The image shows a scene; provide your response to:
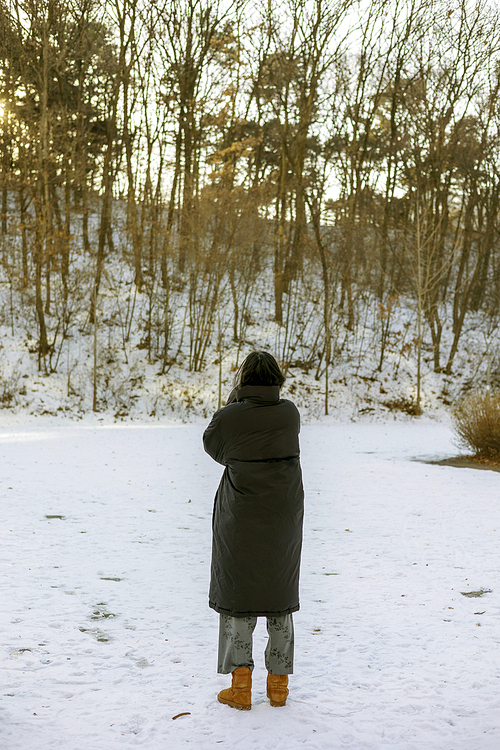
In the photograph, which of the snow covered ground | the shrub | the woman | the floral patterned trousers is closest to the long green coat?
the woman

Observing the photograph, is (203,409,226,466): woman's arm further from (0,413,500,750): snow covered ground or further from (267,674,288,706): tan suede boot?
(0,413,500,750): snow covered ground

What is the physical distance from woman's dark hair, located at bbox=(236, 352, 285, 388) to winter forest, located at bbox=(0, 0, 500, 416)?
16.3 metres

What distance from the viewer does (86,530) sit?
730cm

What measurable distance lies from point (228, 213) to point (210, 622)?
17.8 metres

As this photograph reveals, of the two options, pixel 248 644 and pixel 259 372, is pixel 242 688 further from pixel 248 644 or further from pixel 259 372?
pixel 259 372

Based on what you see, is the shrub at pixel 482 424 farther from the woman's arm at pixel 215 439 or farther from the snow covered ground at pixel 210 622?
the woman's arm at pixel 215 439

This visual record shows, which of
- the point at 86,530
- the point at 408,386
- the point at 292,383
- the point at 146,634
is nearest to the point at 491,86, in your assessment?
the point at 408,386

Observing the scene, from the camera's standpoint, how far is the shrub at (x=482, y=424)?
43.3ft

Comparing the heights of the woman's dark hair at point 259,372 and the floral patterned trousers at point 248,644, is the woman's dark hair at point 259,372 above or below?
above

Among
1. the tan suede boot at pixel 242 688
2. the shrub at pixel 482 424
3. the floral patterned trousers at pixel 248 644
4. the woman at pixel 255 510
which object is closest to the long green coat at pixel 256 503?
the woman at pixel 255 510

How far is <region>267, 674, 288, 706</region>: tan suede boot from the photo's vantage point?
11.6 feet

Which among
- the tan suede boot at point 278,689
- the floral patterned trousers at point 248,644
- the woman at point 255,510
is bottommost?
the tan suede boot at point 278,689

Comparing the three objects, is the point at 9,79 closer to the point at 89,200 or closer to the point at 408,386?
the point at 89,200

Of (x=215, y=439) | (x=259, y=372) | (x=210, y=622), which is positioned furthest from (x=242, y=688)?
(x=259, y=372)
